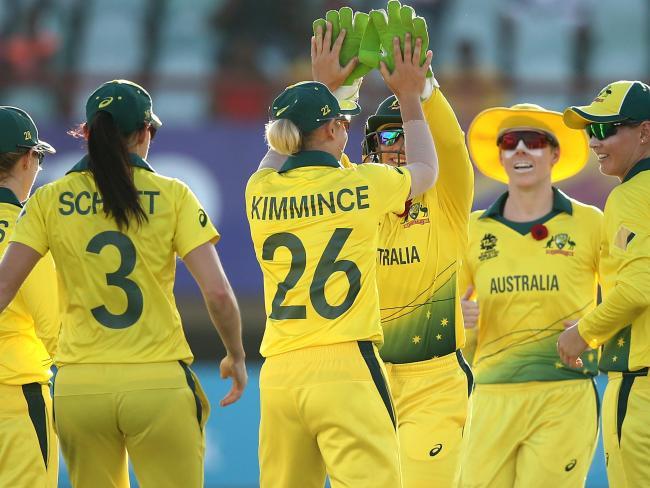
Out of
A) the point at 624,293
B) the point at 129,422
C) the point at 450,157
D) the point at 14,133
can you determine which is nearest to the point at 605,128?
the point at 450,157

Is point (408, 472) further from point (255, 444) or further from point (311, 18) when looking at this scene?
point (311, 18)

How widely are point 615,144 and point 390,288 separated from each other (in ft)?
4.15

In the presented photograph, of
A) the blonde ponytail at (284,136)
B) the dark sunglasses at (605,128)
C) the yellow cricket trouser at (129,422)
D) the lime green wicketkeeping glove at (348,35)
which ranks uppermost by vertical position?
the lime green wicketkeeping glove at (348,35)

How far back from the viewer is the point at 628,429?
5.66 meters

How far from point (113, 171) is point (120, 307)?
1.77 feet

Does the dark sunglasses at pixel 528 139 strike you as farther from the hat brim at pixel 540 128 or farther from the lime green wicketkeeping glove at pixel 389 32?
the lime green wicketkeeping glove at pixel 389 32

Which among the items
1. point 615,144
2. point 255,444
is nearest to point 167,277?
point 615,144

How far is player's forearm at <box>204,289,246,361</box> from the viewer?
16.8ft

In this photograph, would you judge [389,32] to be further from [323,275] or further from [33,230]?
[33,230]

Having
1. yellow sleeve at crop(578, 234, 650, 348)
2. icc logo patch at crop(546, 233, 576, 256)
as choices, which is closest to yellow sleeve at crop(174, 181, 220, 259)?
yellow sleeve at crop(578, 234, 650, 348)

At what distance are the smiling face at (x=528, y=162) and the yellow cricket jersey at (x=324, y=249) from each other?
1945 mm

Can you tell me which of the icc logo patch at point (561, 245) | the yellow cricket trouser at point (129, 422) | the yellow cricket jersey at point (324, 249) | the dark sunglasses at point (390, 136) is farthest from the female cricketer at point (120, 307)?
the icc logo patch at point (561, 245)

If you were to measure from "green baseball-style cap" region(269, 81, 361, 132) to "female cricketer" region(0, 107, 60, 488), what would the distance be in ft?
4.35

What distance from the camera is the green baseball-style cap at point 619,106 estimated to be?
5.91m
